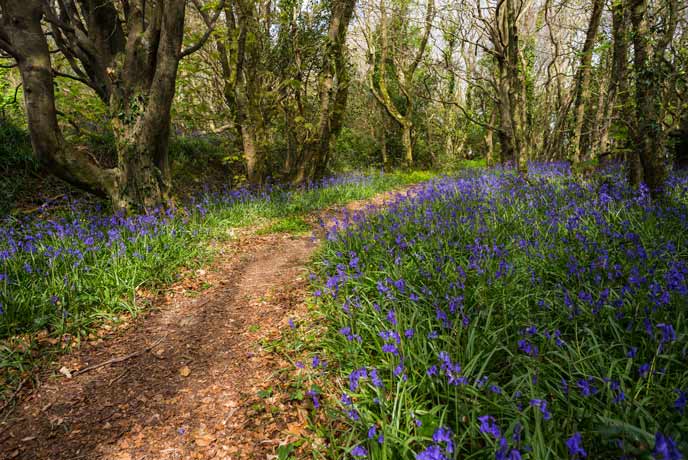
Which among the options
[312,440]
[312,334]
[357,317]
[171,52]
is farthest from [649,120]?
[171,52]

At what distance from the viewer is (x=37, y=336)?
10.8 feet

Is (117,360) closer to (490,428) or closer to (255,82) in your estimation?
(490,428)

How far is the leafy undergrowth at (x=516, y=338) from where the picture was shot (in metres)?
1.68

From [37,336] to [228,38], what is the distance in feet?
26.3

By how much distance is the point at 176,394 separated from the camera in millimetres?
2822

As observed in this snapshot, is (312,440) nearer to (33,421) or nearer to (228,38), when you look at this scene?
(33,421)

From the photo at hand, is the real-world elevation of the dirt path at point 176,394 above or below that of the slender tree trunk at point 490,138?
below

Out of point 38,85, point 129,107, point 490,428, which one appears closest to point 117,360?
point 490,428

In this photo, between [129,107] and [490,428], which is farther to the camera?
[129,107]

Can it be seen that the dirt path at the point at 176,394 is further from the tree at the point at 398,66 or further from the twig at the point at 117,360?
the tree at the point at 398,66

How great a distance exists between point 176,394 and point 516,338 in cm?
277

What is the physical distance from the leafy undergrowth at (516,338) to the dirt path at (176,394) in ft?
1.71

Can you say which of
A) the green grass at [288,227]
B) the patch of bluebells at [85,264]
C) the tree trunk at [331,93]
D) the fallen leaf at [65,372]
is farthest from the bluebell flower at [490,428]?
the tree trunk at [331,93]

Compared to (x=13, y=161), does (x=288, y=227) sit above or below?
below
